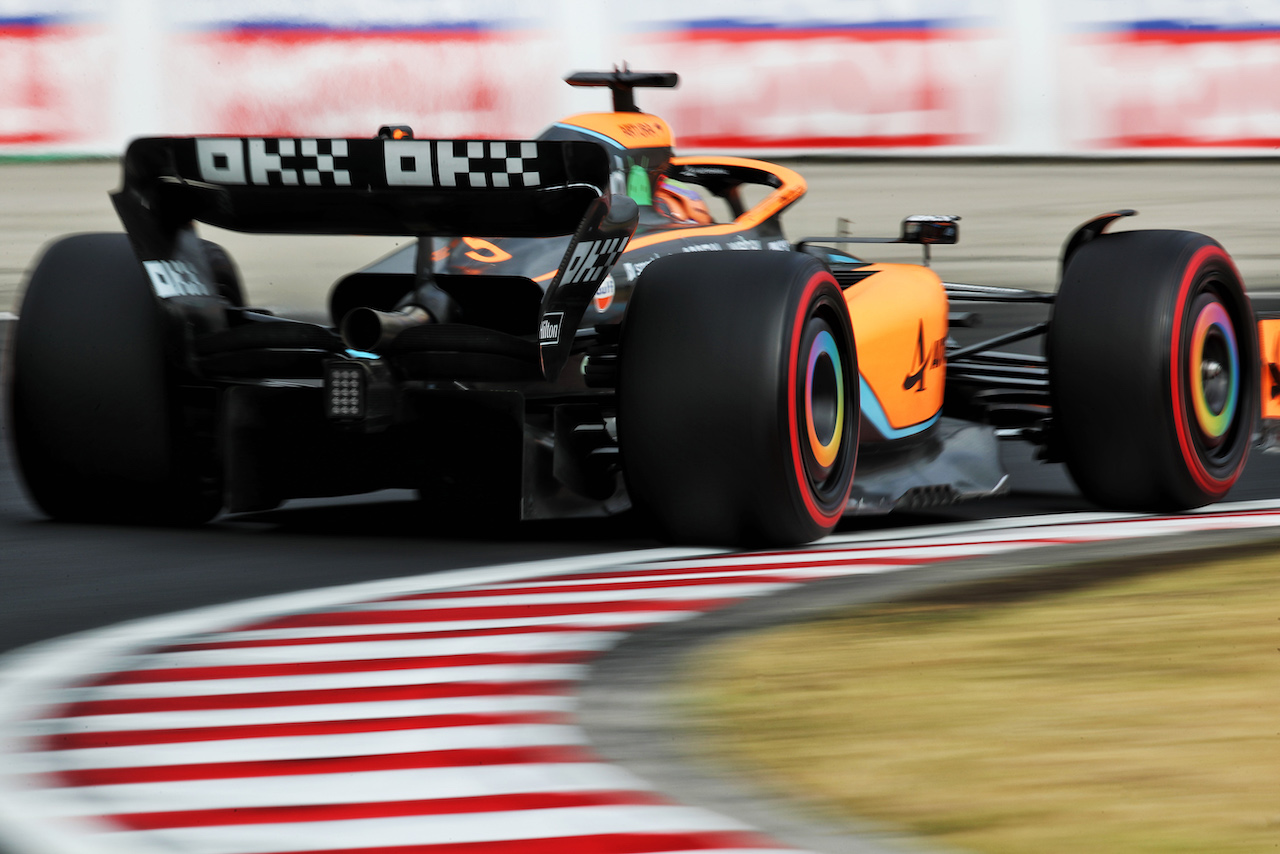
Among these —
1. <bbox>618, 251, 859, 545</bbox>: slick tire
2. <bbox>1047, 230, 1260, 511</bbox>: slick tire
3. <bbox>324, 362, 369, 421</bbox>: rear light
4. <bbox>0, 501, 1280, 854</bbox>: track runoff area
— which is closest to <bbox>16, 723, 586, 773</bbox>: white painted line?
<bbox>0, 501, 1280, 854</bbox>: track runoff area

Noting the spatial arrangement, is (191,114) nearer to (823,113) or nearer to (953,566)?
(823,113)

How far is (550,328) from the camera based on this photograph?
5566 mm

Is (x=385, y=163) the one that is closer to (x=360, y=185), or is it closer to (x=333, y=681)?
(x=360, y=185)

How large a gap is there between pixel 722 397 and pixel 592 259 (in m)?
0.53

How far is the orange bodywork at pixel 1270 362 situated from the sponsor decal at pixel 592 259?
291 cm

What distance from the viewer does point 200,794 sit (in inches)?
124

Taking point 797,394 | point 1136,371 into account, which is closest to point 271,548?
point 797,394

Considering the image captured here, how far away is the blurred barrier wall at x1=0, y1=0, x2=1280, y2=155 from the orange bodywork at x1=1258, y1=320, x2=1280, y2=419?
8.27 metres

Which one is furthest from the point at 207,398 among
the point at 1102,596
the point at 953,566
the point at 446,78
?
the point at 446,78

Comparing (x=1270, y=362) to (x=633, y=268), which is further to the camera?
(x=1270, y=362)

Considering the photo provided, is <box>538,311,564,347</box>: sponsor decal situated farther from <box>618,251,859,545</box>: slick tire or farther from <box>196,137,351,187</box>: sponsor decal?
<box>196,137,351,187</box>: sponsor decal

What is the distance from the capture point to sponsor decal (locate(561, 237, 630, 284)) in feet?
18.1

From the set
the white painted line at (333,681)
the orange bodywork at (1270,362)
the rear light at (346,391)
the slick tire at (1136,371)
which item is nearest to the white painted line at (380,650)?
the white painted line at (333,681)

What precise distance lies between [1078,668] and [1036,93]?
12544 mm
